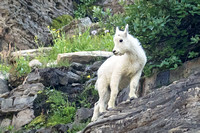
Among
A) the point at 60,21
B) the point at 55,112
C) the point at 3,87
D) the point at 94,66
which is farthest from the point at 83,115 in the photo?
the point at 60,21

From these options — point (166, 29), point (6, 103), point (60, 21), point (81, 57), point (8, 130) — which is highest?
point (60, 21)

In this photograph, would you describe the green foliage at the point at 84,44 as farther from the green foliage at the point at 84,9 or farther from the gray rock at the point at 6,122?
the green foliage at the point at 84,9

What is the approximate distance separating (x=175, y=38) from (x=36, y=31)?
297 inches

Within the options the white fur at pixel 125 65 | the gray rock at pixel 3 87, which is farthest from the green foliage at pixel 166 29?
the gray rock at pixel 3 87

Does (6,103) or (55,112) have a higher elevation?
(6,103)

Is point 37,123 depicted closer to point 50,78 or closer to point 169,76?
point 50,78

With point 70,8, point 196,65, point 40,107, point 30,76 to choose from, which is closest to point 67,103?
point 40,107

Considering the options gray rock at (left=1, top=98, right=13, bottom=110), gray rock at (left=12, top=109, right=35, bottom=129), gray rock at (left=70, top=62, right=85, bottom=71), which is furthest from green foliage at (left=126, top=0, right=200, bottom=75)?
gray rock at (left=1, top=98, right=13, bottom=110)

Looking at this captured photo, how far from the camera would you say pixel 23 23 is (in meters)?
14.8

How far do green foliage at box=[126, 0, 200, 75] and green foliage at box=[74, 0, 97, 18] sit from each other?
7688 millimetres

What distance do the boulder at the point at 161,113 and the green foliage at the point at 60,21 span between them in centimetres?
954

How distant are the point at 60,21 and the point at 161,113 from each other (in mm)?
11059

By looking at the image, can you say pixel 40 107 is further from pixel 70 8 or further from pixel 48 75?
pixel 70 8

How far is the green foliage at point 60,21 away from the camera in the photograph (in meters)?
16.0
